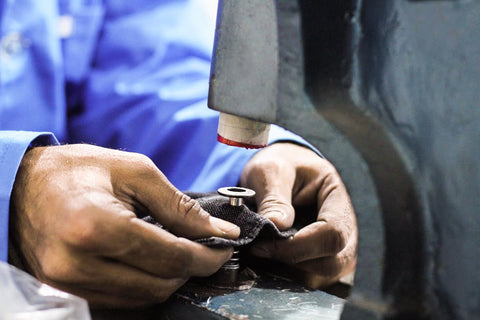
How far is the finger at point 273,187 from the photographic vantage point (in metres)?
0.61

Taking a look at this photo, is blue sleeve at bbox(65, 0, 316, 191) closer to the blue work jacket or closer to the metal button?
the blue work jacket

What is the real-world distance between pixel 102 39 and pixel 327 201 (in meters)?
0.60

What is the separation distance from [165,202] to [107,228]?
→ 79mm

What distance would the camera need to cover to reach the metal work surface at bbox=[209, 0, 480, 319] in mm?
340

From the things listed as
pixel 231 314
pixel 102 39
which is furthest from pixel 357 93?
pixel 102 39

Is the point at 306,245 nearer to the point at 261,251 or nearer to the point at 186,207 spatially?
the point at 261,251

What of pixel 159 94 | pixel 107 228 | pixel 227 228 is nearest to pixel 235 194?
pixel 227 228

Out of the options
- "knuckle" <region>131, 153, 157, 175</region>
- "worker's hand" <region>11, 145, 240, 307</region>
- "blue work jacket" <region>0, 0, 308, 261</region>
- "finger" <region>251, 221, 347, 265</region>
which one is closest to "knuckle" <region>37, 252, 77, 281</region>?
"worker's hand" <region>11, 145, 240, 307</region>

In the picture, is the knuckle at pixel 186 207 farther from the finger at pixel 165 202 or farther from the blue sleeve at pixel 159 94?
the blue sleeve at pixel 159 94

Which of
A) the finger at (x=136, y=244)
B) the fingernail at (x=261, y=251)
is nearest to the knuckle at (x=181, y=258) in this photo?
the finger at (x=136, y=244)

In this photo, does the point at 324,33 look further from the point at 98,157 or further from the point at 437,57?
the point at 98,157

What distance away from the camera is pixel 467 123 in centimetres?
34

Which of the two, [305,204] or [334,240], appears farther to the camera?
[305,204]

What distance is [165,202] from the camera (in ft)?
1.63
